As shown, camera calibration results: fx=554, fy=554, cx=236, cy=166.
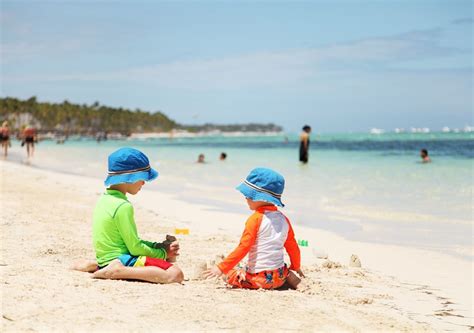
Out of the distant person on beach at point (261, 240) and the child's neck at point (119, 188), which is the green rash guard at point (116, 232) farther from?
the distant person on beach at point (261, 240)

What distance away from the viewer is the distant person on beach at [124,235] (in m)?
5.07

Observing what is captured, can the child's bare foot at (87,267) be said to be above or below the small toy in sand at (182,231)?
above

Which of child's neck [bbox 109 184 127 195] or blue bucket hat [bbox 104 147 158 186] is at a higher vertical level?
blue bucket hat [bbox 104 147 158 186]

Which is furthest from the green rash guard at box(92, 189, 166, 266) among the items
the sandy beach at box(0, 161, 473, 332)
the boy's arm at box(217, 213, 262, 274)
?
the boy's arm at box(217, 213, 262, 274)

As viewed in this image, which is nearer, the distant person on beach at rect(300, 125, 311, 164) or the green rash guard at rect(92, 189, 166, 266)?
the green rash guard at rect(92, 189, 166, 266)

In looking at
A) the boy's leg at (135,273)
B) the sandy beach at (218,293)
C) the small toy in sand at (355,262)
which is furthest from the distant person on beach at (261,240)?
the small toy in sand at (355,262)

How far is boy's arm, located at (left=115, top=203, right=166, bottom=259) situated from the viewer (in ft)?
16.5

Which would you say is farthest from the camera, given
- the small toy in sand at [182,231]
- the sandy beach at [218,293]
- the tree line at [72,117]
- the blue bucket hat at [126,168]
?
the tree line at [72,117]

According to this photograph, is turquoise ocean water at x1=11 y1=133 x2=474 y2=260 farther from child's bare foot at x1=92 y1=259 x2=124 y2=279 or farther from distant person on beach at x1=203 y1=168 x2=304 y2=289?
child's bare foot at x1=92 y1=259 x2=124 y2=279

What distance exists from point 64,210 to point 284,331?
687cm

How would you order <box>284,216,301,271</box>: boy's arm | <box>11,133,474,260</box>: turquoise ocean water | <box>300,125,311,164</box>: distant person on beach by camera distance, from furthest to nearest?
<box>300,125,311,164</box>: distant person on beach < <box>11,133,474,260</box>: turquoise ocean water < <box>284,216,301,271</box>: boy's arm

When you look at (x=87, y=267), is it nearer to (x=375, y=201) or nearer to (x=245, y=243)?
(x=245, y=243)

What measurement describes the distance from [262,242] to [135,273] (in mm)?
1203

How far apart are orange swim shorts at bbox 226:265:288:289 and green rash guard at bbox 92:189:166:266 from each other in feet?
2.32
